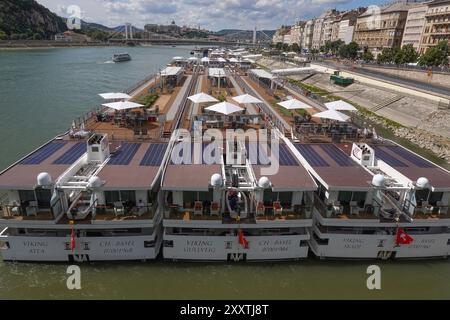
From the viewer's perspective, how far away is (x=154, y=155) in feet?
67.5

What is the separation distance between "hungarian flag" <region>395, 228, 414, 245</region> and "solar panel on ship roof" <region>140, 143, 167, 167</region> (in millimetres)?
13523

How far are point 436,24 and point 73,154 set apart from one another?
351 feet

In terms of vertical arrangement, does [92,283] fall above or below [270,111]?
below

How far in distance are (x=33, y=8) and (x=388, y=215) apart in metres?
236

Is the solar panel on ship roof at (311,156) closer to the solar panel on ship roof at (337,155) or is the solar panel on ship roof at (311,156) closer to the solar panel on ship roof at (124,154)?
the solar panel on ship roof at (337,155)

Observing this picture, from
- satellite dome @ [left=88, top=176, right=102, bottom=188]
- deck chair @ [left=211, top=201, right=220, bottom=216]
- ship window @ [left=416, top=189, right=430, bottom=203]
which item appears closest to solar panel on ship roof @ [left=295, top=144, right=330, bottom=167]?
ship window @ [left=416, top=189, right=430, bottom=203]

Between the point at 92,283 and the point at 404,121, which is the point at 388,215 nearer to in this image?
the point at 92,283

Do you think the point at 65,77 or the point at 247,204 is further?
the point at 65,77

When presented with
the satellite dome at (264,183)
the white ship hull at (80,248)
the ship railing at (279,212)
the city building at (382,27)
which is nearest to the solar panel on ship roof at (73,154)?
the white ship hull at (80,248)

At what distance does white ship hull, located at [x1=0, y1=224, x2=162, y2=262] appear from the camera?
15.9m

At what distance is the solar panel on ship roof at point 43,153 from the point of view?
19.0m

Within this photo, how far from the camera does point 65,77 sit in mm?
74812
